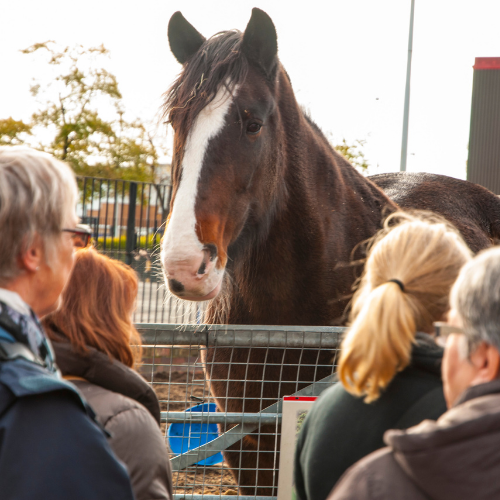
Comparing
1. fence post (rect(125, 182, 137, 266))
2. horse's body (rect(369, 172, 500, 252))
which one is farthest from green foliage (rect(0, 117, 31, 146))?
horse's body (rect(369, 172, 500, 252))

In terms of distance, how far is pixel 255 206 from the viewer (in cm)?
286

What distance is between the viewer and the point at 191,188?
259 cm

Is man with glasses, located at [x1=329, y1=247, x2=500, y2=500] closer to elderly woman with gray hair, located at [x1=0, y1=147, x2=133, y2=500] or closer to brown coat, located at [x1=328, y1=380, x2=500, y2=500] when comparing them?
brown coat, located at [x1=328, y1=380, x2=500, y2=500]

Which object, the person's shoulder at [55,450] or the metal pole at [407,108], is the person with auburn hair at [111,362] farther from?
the metal pole at [407,108]

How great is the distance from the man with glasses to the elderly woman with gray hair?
19.6 inches

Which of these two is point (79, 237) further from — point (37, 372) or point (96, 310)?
point (37, 372)

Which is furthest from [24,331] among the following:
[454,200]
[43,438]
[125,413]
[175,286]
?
[454,200]

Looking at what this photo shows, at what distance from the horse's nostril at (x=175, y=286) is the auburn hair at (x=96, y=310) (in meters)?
0.60

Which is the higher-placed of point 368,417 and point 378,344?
point 378,344

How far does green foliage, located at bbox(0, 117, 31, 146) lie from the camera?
671 inches

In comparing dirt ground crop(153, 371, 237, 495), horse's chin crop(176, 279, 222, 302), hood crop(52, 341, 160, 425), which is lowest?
dirt ground crop(153, 371, 237, 495)

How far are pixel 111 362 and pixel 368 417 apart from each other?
74 centimetres

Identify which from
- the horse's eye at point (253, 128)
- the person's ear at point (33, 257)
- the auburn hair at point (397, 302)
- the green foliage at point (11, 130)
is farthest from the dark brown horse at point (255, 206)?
the green foliage at point (11, 130)

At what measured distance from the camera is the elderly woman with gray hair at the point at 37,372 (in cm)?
105
